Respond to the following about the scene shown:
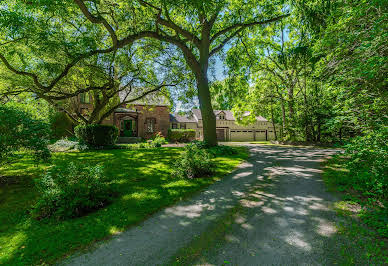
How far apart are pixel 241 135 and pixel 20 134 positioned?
A: 114 feet

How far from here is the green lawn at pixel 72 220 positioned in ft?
8.79

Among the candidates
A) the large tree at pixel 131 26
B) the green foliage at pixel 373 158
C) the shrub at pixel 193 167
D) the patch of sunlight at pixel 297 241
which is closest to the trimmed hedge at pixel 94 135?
the large tree at pixel 131 26

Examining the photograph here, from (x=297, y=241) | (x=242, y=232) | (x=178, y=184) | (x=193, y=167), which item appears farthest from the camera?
(x=193, y=167)


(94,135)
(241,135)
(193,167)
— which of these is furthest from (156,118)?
(193,167)

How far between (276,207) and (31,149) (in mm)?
6739

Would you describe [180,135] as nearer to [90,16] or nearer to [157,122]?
[157,122]

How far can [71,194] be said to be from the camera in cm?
379

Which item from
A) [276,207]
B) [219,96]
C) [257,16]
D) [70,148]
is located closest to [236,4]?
[257,16]

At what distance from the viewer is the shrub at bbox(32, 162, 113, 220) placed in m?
3.65

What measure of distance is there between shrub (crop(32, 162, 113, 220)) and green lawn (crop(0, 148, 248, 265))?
8.3 inches

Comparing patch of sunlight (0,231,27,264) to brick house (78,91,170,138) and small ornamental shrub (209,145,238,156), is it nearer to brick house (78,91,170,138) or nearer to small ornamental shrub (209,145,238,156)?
small ornamental shrub (209,145,238,156)

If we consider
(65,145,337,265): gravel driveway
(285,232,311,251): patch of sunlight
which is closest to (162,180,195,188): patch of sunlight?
(65,145,337,265): gravel driveway

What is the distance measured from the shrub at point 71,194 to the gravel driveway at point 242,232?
1405 millimetres

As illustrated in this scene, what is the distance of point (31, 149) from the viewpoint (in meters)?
4.99
